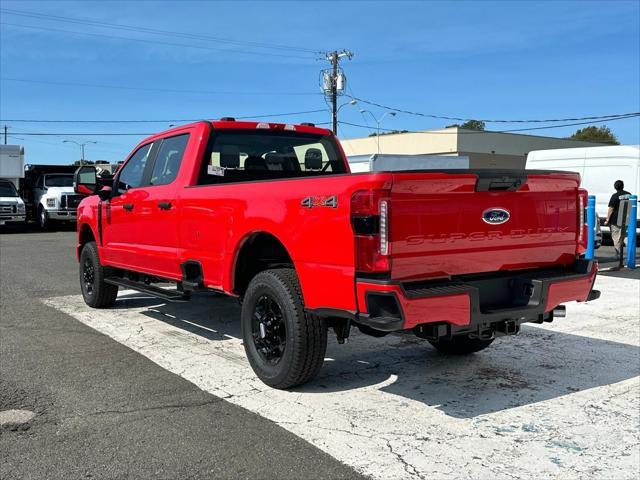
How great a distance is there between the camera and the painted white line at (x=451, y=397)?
3.53 meters

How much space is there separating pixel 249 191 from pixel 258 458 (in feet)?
6.47

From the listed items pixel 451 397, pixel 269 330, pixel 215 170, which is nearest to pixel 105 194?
pixel 215 170

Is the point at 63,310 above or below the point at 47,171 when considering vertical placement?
below

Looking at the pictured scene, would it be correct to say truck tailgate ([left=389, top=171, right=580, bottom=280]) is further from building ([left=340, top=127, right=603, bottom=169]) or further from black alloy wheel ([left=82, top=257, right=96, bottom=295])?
building ([left=340, top=127, right=603, bottom=169])

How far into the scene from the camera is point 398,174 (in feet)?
11.8

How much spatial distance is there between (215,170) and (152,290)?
1.43 metres

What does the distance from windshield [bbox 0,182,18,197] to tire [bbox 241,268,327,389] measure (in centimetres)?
2147

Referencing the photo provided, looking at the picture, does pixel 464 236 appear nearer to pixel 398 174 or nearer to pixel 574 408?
pixel 398 174

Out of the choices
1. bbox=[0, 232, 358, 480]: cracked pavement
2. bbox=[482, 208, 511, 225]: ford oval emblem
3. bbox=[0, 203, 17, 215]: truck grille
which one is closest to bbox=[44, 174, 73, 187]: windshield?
bbox=[0, 203, 17, 215]: truck grille

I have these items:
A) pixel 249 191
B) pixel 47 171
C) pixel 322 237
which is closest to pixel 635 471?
pixel 322 237

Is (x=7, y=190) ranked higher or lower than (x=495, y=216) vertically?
higher

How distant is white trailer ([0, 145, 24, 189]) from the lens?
23359mm

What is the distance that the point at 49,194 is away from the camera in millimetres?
23812

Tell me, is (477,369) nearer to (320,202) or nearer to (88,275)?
(320,202)
